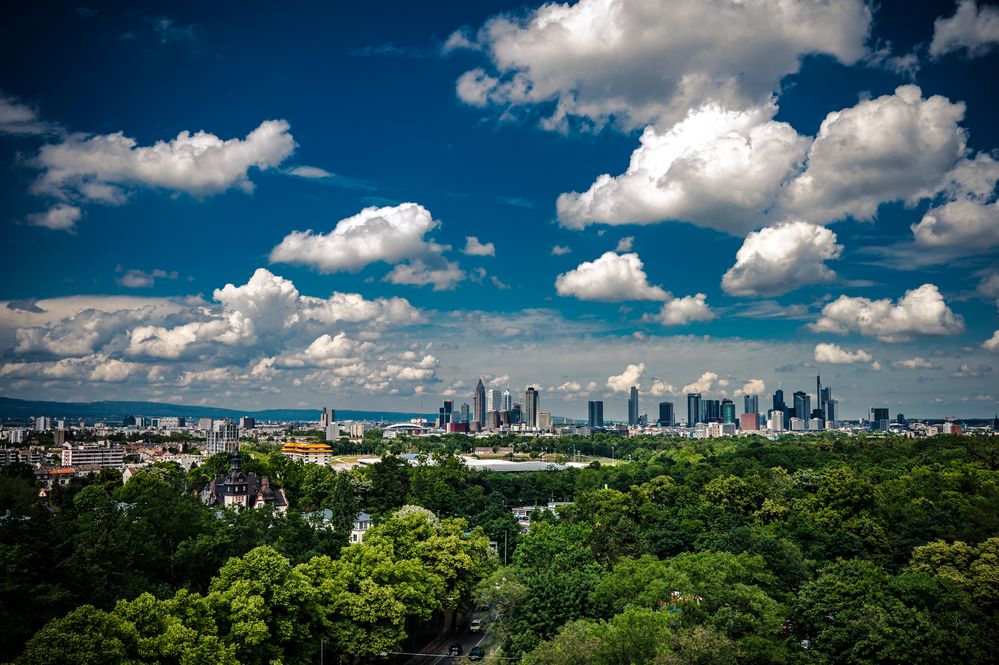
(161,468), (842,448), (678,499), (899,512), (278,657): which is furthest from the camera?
(842,448)

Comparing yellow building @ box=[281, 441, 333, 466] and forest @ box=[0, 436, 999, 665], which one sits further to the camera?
yellow building @ box=[281, 441, 333, 466]

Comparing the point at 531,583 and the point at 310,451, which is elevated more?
the point at 531,583

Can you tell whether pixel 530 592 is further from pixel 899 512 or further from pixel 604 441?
pixel 604 441

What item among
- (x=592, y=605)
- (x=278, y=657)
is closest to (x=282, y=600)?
(x=278, y=657)

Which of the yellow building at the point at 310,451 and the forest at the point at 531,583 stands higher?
the forest at the point at 531,583

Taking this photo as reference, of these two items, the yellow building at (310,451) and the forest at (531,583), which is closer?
the forest at (531,583)

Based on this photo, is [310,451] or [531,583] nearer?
[531,583]

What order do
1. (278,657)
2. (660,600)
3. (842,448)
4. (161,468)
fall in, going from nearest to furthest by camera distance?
1. (278,657)
2. (660,600)
3. (161,468)
4. (842,448)

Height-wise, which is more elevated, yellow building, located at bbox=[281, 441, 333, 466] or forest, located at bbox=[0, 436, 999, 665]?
forest, located at bbox=[0, 436, 999, 665]
